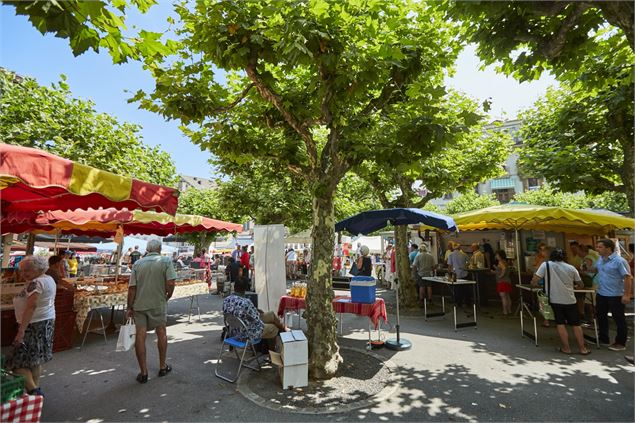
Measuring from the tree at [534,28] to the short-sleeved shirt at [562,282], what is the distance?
3.43m

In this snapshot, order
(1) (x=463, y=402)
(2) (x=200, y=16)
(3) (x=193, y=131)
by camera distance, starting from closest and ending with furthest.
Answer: (1) (x=463, y=402) < (2) (x=200, y=16) < (3) (x=193, y=131)

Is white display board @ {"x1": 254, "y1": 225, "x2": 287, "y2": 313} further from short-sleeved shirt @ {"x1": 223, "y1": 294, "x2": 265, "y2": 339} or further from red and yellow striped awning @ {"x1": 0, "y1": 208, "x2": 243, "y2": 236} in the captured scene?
red and yellow striped awning @ {"x1": 0, "y1": 208, "x2": 243, "y2": 236}

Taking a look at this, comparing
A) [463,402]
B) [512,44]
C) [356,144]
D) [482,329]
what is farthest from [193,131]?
[482,329]

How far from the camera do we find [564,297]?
606cm

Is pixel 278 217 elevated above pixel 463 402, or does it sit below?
above

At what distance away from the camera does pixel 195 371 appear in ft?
17.7

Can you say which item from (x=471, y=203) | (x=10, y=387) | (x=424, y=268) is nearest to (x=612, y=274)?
(x=424, y=268)

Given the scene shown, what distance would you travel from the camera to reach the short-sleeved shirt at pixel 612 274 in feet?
20.2

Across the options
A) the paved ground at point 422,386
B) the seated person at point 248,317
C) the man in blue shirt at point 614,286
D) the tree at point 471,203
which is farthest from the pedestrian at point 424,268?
the tree at point 471,203

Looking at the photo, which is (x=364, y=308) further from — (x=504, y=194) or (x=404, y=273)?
→ (x=504, y=194)

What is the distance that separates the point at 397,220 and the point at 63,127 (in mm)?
10729

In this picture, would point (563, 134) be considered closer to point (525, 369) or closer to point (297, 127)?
point (525, 369)

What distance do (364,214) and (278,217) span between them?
12.4 meters

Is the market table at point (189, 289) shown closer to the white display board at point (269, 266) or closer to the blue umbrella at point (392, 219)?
the white display board at point (269, 266)
